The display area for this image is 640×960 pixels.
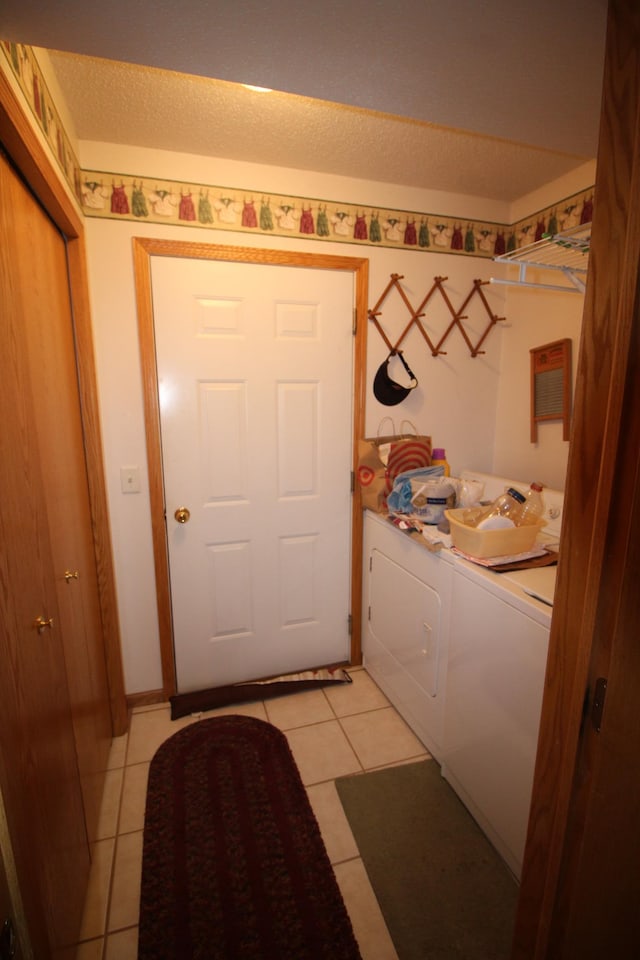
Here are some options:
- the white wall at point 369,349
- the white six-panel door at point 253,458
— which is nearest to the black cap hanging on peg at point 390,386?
the white wall at point 369,349

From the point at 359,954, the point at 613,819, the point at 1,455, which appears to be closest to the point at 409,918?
the point at 359,954

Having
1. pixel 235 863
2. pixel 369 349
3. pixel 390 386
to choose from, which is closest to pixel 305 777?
pixel 235 863

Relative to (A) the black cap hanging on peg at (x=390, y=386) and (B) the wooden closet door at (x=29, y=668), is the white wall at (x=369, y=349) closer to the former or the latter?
(A) the black cap hanging on peg at (x=390, y=386)

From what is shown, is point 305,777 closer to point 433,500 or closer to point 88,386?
point 433,500

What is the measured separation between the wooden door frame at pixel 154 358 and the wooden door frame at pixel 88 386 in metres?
0.20

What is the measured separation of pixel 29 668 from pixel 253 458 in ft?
4.22

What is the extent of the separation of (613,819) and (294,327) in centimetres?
194

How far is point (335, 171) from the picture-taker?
76.4 inches

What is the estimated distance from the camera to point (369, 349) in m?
2.12

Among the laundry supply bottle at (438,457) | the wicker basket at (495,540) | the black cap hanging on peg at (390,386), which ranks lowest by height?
the wicker basket at (495,540)

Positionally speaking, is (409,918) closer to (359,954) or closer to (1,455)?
(359,954)

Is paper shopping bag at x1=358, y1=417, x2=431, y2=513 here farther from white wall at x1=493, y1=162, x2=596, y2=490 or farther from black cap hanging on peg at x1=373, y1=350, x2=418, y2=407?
white wall at x1=493, y1=162, x2=596, y2=490

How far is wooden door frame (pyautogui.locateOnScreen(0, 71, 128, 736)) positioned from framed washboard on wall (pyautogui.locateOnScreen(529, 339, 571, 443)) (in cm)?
204

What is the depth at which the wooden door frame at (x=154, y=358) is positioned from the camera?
1795mm
